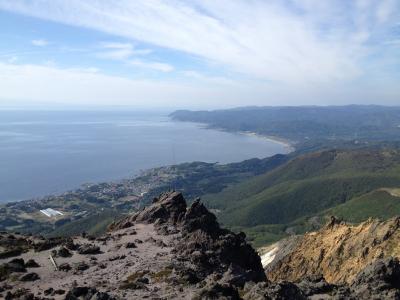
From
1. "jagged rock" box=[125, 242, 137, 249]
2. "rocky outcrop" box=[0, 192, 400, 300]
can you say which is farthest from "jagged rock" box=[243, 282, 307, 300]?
"jagged rock" box=[125, 242, 137, 249]

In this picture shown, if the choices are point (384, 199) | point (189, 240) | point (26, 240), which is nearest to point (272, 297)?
point (189, 240)

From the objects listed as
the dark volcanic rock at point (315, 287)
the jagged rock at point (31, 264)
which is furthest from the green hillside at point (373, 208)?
the jagged rock at point (31, 264)

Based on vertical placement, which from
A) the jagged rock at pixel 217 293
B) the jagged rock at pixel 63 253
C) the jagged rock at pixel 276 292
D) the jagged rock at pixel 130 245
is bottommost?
the jagged rock at pixel 63 253

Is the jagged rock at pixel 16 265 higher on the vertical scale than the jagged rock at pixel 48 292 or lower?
lower

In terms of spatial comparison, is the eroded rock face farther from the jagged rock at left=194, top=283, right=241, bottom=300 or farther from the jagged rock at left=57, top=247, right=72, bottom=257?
the jagged rock at left=57, top=247, right=72, bottom=257

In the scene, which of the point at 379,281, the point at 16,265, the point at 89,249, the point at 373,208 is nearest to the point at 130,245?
the point at 89,249

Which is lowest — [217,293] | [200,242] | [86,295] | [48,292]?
[48,292]

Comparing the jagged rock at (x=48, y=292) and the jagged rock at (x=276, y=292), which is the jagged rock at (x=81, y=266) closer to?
the jagged rock at (x=48, y=292)

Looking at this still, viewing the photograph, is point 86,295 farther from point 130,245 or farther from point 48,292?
point 130,245

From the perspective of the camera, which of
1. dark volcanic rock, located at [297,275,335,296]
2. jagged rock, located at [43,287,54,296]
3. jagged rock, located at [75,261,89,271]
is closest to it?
dark volcanic rock, located at [297,275,335,296]
